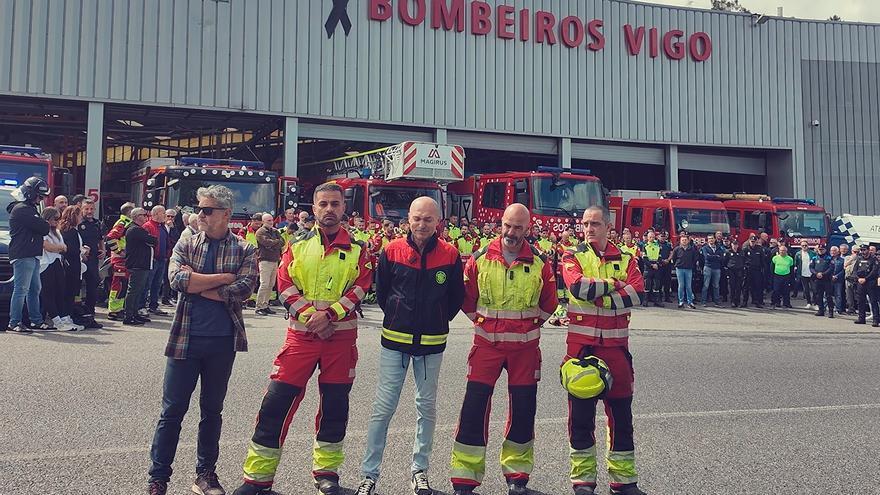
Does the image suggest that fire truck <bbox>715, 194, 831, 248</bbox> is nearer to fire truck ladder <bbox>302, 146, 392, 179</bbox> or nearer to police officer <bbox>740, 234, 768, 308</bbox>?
police officer <bbox>740, 234, 768, 308</bbox>

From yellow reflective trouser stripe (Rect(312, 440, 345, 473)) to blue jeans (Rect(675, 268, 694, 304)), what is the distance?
45.3 feet

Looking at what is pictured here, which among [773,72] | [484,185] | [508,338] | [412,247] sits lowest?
[508,338]

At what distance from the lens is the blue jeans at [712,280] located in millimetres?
17156

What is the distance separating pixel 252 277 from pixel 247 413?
75.0 inches

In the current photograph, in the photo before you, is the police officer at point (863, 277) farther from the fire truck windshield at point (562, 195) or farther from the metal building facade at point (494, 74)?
the metal building facade at point (494, 74)

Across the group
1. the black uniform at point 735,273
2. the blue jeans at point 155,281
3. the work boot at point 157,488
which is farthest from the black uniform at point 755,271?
the work boot at point 157,488

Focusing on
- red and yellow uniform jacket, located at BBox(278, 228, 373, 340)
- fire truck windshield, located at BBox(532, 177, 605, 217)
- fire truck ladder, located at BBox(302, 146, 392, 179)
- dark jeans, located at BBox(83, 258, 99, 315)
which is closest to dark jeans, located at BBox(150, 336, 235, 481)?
red and yellow uniform jacket, located at BBox(278, 228, 373, 340)

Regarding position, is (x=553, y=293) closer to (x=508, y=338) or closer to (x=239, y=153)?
(x=508, y=338)

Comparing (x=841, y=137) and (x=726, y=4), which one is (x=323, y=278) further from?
(x=726, y=4)

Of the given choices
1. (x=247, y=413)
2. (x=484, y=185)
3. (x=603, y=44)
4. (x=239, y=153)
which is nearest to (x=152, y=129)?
(x=239, y=153)

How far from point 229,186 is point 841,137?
26.1 meters

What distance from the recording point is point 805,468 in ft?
15.5

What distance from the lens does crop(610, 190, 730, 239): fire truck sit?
19.8 meters

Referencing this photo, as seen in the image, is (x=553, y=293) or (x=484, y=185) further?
(x=484, y=185)
